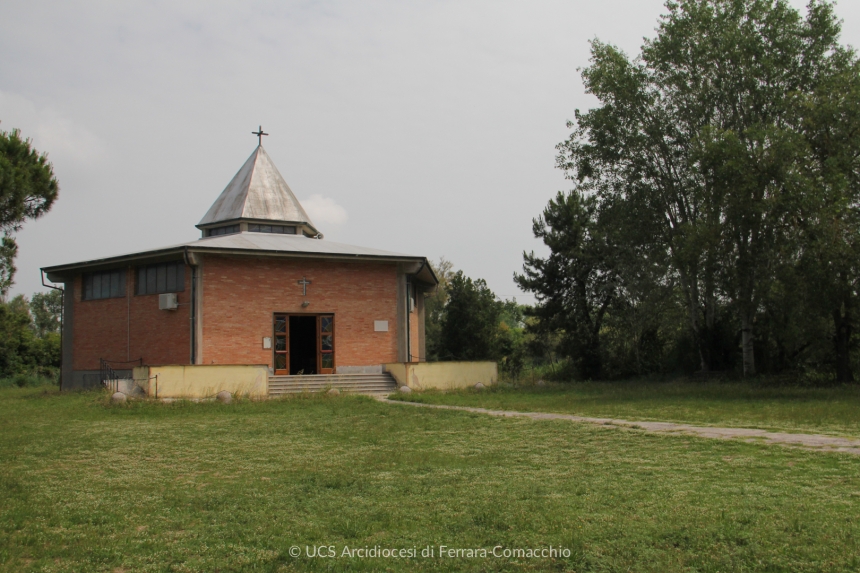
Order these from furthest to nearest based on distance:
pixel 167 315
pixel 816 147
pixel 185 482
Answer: pixel 167 315 < pixel 816 147 < pixel 185 482

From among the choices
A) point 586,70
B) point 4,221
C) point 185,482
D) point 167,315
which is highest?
point 586,70

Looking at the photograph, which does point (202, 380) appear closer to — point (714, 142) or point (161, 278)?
point (161, 278)

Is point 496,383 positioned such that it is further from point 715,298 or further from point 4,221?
point 4,221

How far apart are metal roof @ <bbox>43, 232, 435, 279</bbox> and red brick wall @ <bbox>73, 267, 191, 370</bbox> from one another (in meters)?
0.88

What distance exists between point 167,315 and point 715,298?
19.0 meters

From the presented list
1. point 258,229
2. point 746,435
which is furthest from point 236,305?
point 746,435

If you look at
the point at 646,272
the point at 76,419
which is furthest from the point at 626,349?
the point at 76,419

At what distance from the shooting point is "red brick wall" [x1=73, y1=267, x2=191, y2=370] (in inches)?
867

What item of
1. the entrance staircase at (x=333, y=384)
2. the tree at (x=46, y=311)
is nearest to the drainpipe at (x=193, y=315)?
the entrance staircase at (x=333, y=384)

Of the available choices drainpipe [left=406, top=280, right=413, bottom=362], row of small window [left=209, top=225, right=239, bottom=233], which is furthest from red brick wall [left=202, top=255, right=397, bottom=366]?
row of small window [left=209, top=225, right=239, bottom=233]

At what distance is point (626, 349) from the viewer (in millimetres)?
33281

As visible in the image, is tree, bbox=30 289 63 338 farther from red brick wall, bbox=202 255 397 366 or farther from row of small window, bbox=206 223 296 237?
red brick wall, bbox=202 255 397 366

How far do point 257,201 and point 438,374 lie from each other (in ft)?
38.0

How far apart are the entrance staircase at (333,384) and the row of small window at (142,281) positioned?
4385 millimetres
